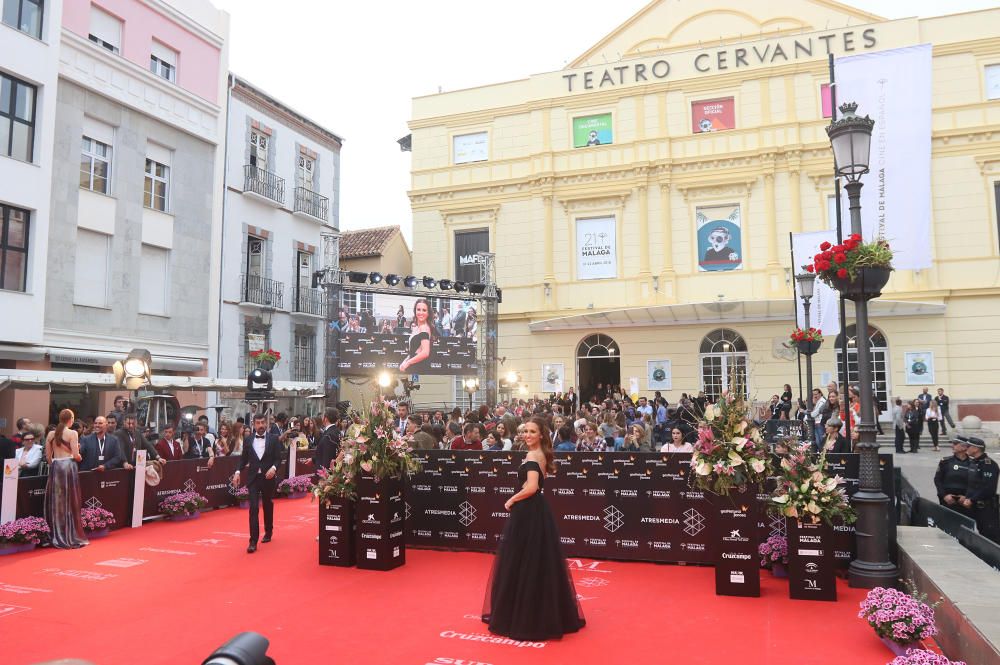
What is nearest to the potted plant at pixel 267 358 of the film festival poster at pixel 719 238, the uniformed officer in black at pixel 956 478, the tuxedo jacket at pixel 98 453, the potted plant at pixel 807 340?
the tuxedo jacket at pixel 98 453

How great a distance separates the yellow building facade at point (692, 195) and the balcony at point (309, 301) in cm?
474

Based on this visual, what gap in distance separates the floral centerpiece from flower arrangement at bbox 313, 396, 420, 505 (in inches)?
147

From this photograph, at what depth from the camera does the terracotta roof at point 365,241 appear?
33156 mm

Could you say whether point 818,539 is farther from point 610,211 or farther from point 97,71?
point 610,211

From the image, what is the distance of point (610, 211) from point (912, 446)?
44.3ft

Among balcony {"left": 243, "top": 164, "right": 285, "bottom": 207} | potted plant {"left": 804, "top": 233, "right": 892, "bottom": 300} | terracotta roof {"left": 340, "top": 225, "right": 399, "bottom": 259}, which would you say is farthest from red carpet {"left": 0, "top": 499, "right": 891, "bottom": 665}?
terracotta roof {"left": 340, "top": 225, "right": 399, "bottom": 259}

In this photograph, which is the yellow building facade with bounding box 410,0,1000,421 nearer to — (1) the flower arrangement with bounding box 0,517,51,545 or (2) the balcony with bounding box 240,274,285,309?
(2) the balcony with bounding box 240,274,285,309

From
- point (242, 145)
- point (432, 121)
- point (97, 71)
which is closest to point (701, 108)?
point (432, 121)

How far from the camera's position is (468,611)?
668 centimetres

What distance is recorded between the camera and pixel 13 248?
16.6m

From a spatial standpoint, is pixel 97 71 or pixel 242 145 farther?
pixel 242 145

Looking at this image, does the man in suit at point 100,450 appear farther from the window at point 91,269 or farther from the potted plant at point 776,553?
the potted plant at point 776,553

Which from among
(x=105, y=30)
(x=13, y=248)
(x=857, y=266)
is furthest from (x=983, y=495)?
(x=105, y=30)

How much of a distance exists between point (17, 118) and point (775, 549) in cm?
1814
